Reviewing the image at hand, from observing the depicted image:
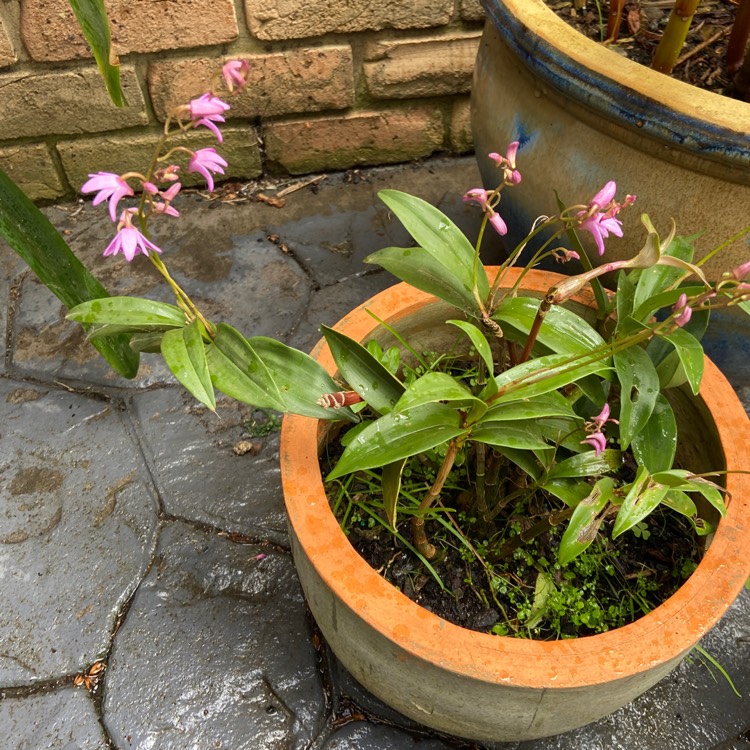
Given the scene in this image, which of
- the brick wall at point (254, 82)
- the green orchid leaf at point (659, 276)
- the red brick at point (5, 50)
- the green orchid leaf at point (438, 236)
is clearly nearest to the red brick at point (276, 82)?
the brick wall at point (254, 82)

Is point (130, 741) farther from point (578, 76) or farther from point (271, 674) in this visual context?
point (578, 76)

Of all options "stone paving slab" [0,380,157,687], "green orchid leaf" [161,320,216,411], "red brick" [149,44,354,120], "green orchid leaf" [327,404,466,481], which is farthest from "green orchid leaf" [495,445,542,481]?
"red brick" [149,44,354,120]

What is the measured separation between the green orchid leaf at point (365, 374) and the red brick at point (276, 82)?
106cm

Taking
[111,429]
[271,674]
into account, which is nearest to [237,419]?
[111,429]

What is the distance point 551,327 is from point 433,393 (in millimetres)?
200

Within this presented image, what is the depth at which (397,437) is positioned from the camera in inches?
29.0

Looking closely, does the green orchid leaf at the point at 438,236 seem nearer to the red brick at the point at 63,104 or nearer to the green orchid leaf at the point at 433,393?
the green orchid leaf at the point at 433,393

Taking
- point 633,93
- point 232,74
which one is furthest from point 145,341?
point 633,93

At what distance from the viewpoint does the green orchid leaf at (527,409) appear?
71 centimetres

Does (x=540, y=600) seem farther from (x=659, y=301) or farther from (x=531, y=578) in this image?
(x=659, y=301)

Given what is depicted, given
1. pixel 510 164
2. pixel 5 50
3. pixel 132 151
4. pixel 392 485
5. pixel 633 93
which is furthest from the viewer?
pixel 132 151

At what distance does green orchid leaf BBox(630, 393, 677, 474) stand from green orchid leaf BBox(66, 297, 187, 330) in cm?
55

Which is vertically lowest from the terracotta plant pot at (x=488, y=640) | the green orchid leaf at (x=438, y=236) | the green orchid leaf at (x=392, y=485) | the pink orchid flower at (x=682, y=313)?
the terracotta plant pot at (x=488, y=640)

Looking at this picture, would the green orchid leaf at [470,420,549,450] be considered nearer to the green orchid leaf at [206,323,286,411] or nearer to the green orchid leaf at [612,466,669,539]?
the green orchid leaf at [612,466,669,539]
